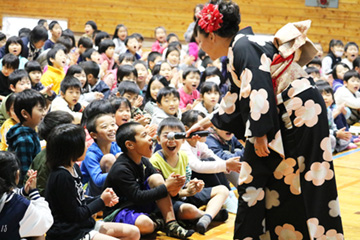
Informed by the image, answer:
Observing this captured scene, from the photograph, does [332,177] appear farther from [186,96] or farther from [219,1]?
[186,96]

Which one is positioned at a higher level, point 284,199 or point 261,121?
point 261,121

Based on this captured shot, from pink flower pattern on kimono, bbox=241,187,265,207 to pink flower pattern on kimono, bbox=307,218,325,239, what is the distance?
22 centimetres

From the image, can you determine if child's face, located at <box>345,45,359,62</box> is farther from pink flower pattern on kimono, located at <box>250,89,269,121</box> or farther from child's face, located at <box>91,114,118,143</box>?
pink flower pattern on kimono, located at <box>250,89,269,121</box>

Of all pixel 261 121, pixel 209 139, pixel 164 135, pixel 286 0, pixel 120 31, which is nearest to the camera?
pixel 261 121

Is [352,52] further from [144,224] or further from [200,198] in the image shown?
[144,224]

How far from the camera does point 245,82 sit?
2.14 m

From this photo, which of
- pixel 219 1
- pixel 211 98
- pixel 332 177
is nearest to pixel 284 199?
pixel 332 177

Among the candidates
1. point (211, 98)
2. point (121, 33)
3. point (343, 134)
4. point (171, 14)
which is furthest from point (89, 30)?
point (343, 134)

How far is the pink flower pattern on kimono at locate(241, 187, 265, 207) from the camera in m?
2.19

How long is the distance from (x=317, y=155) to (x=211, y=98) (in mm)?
2789

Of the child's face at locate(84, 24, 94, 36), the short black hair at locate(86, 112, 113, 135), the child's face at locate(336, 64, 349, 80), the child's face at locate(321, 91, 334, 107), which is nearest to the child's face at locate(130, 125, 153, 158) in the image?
the short black hair at locate(86, 112, 113, 135)

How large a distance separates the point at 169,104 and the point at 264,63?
2551 mm

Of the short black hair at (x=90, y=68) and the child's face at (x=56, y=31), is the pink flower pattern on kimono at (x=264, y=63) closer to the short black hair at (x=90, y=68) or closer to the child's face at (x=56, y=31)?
the short black hair at (x=90, y=68)

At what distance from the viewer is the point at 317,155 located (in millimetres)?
2189
